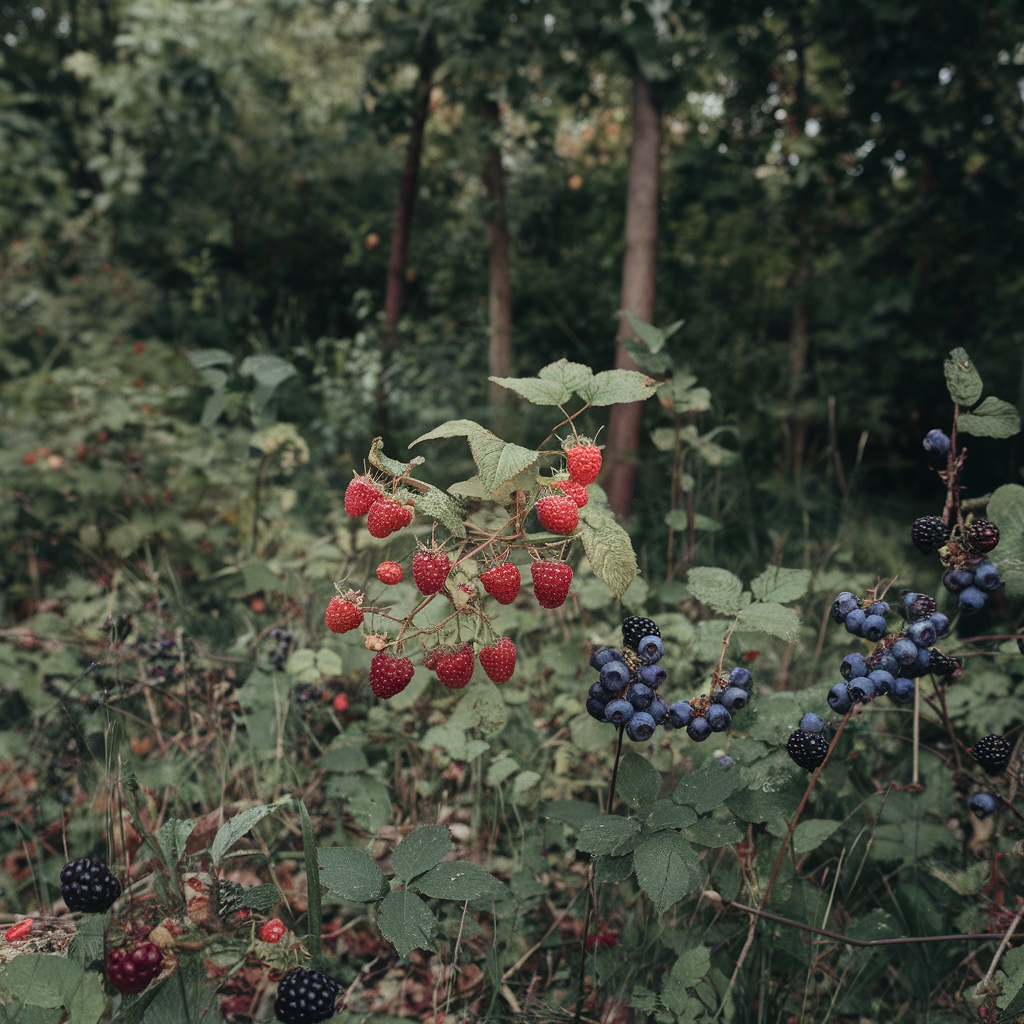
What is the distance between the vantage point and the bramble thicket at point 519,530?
1.01 m

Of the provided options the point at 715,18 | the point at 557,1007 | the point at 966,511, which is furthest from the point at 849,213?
the point at 557,1007

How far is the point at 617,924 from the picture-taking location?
1.39m

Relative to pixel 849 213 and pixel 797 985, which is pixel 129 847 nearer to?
pixel 797 985

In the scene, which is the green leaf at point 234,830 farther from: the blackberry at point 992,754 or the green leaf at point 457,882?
the blackberry at point 992,754

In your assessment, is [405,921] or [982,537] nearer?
[405,921]

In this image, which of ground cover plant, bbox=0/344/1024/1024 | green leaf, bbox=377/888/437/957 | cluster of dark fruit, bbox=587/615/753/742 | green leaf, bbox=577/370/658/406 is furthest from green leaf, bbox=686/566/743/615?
green leaf, bbox=377/888/437/957

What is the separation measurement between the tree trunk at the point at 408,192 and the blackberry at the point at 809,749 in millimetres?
3254

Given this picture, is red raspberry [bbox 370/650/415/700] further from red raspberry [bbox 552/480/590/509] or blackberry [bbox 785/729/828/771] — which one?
blackberry [bbox 785/729/828/771]

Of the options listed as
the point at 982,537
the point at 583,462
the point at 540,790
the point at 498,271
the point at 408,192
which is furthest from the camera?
the point at 498,271

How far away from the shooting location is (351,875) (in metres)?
0.95

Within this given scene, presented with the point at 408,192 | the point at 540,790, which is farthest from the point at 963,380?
the point at 408,192

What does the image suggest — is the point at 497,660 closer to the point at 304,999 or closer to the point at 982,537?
the point at 304,999

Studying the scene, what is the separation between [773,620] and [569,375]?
1.64 ft

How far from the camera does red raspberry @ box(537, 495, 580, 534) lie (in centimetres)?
92
